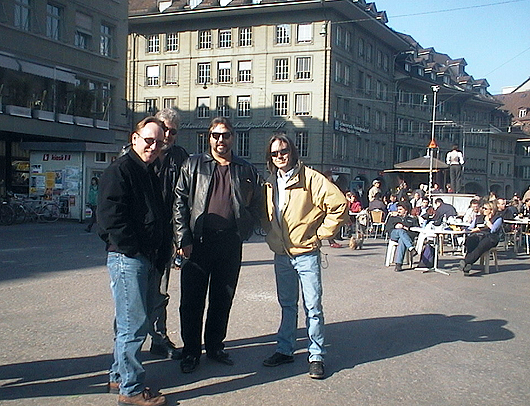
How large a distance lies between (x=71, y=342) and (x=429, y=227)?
8145 millimetres

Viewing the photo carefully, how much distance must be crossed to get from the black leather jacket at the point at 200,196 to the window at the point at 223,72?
47.1 meters

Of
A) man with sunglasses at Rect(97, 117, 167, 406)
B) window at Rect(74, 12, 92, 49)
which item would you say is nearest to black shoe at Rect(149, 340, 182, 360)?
man with sunglasses at Rect(97, 117, 167, 406)

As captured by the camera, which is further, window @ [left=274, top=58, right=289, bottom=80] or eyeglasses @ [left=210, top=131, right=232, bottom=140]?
window @ [left=274, top=58, right=289, bottom=80]

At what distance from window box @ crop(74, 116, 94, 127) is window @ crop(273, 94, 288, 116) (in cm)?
2280

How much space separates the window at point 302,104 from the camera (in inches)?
1918

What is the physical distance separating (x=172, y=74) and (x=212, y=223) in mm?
50104

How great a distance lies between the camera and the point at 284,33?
48.8 metres

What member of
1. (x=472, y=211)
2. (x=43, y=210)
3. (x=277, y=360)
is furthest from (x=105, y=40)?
(x=277, y=360)

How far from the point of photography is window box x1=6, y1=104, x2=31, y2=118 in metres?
24.4

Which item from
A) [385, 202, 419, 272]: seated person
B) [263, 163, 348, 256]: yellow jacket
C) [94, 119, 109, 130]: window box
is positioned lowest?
[385, 202, 419, 272]: seated person

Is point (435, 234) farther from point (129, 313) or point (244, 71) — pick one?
point (244, 71)

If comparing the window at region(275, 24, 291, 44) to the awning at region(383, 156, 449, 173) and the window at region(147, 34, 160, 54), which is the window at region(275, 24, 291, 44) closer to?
the window at region(147, 34, 160, 54)

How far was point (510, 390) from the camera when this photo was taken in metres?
4.69

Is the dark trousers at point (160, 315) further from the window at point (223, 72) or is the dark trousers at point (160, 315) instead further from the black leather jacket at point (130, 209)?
the window at point (223, 72)
